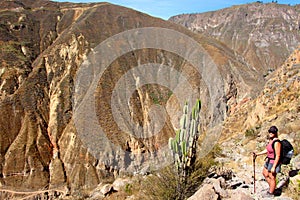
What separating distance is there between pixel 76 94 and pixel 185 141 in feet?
206

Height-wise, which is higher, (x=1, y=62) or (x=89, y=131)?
(x=1, y=62)

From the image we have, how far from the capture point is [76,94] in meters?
70.6

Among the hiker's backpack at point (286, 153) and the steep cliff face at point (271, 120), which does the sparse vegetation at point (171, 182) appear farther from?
the hiker's backpack at point (286, 153)

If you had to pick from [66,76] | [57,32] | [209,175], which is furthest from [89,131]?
[209,175]

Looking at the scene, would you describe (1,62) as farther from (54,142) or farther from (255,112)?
(255,112)

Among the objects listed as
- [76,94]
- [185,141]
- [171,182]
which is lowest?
[171,182]

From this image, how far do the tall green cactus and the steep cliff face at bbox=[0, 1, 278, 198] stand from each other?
38484 mm

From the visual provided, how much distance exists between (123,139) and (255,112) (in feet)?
144

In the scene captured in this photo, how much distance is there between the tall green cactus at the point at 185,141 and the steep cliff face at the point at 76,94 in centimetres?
3848

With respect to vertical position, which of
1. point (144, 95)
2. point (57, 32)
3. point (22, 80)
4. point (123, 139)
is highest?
point (57, 32)

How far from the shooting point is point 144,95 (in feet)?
255

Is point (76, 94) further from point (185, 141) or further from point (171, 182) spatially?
point (185, 141)

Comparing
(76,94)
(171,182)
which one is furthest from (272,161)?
(76,94)

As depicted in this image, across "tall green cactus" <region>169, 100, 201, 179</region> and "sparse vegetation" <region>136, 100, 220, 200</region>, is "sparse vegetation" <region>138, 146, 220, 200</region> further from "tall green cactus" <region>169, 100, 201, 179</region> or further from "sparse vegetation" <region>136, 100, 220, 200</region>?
"tall green cactus" <region>169, 100, 201, 179</region>
